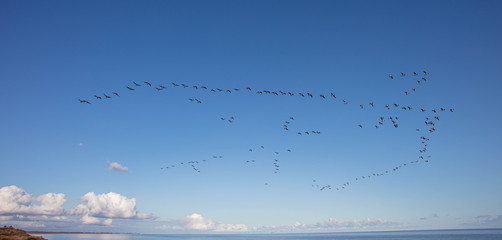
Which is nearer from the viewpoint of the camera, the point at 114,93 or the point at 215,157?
the point at 114,93

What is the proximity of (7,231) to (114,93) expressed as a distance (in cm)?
5931

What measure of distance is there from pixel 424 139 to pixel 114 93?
56.2 metres

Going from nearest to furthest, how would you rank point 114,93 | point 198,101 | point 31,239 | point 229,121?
point 114,93 < point 198,101 < point 229,121 < point 31,239

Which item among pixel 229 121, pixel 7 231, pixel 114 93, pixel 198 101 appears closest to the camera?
pixel 114 93

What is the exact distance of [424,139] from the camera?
5731 centimetres

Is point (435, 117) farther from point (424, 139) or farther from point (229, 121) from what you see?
point (229, 121)

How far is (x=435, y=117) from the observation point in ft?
172

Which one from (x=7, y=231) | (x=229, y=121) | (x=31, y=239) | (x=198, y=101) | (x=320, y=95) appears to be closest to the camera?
(x=320, y=95)

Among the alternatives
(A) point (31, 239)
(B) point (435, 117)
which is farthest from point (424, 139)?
(A) point (31, 239)

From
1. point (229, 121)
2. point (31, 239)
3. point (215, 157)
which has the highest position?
point (229, 121)

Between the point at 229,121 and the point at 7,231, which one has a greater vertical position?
the point at 229,121

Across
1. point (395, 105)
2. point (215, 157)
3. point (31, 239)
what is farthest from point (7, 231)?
point (395, 105)

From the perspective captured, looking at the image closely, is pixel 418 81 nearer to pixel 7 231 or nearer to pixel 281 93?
pixel 281 93

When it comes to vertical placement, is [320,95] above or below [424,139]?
above
